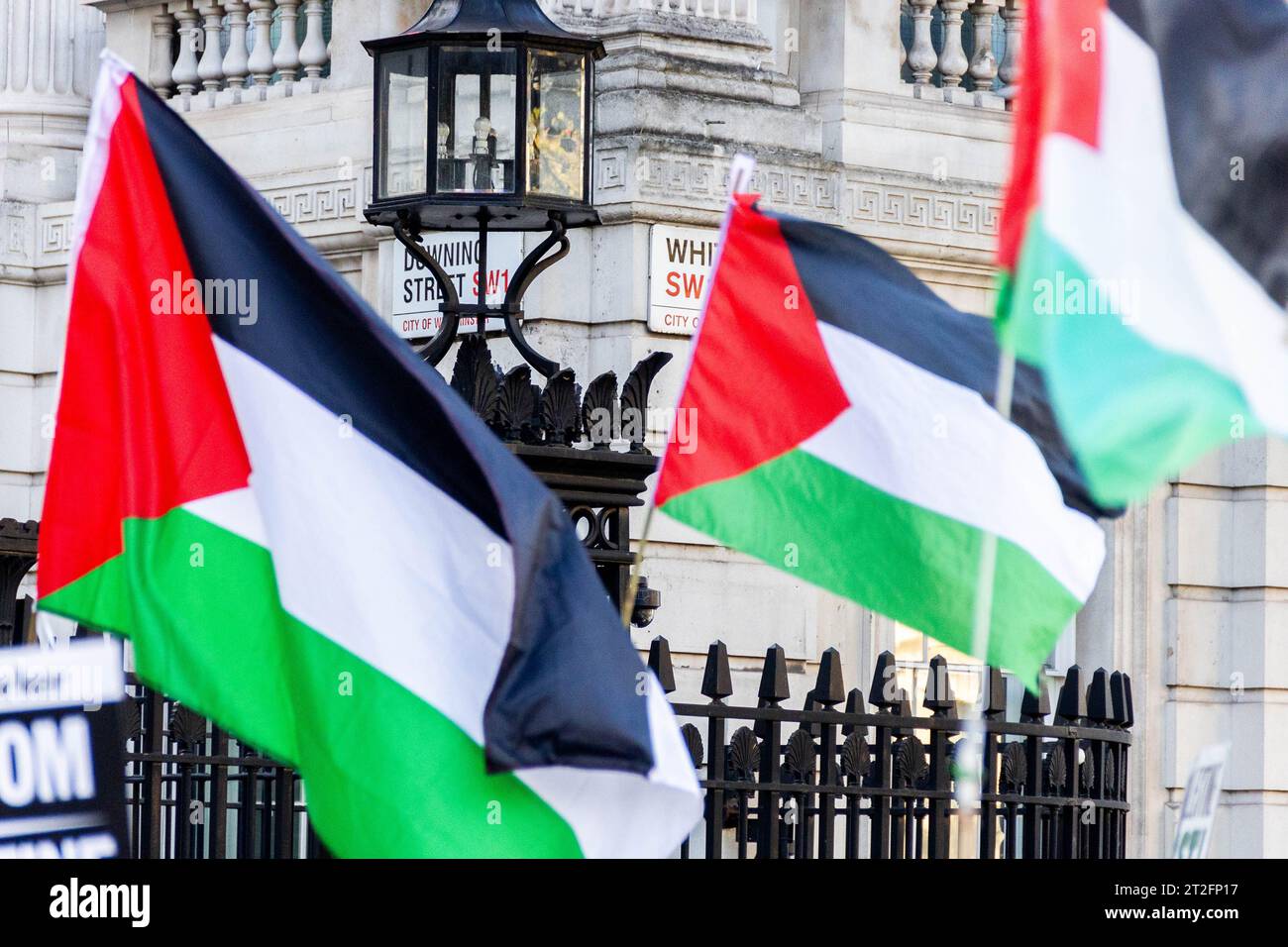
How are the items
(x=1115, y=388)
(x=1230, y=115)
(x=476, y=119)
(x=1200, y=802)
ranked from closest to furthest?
1. (x=1115, y=388)
2. (x=1230, y=115)
3. (x=1200, y=802)
4. (x=476, y=119)

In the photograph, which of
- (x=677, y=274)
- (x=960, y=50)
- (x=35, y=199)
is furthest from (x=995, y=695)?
(x=35, y=199)

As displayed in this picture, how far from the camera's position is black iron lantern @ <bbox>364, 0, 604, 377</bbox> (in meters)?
7.61

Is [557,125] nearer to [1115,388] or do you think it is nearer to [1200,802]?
[1200,802]

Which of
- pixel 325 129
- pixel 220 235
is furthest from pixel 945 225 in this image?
pixel 220 235

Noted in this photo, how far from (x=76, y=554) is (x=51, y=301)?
8.01 metres

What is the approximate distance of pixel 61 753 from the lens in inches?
217

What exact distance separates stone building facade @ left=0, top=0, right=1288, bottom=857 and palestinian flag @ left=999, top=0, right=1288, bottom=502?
560 centimetres

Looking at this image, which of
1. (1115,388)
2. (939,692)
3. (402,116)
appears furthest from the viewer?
(402,116)

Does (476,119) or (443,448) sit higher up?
(476,119)

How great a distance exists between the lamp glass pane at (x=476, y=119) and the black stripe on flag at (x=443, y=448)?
→ 6.26 feet

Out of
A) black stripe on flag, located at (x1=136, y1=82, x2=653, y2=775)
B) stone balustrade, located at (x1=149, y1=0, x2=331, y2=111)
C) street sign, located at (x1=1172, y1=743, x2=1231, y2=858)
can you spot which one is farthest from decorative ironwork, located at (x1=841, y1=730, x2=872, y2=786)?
stone balustrade, located at (x1=149, y1=0, x2=331, y2=111)

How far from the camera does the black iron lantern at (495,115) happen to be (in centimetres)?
761

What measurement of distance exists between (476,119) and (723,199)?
3740 millimetres

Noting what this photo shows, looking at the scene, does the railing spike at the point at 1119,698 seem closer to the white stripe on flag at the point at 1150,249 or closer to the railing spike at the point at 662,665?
the railing spike at the point at 662,665
